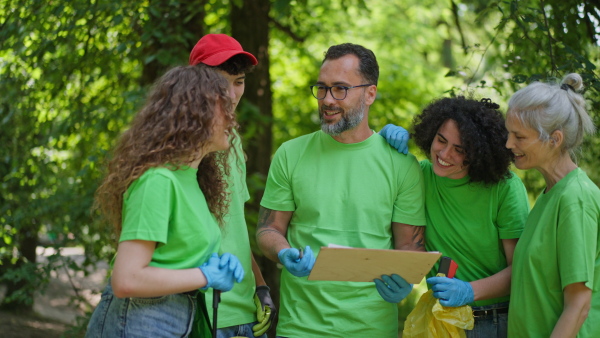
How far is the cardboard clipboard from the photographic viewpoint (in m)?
2.25

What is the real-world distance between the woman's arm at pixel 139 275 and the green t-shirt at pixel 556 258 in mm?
1301

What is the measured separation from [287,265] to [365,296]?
0.40m

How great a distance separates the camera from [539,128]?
2.36 metres

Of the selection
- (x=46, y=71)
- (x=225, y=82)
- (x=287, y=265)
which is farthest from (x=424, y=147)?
(x=46, y=71)

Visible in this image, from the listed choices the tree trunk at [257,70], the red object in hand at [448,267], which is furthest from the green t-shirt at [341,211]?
the tree trunk at [257,70]

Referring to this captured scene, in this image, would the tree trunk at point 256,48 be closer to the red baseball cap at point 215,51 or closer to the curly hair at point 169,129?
the red baseball cap at point 215,51

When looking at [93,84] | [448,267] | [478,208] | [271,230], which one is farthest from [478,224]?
[93,84]

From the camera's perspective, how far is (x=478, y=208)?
2732 millimetres

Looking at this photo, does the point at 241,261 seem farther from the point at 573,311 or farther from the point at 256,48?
the point at 256,48

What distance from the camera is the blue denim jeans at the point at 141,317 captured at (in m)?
1.98

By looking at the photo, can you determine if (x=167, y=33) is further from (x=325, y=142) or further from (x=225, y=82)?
(x=225, y=82)

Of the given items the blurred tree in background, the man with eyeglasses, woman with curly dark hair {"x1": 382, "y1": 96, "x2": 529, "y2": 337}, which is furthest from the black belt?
the blurred tree in background

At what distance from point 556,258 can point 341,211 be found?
3.03 feet

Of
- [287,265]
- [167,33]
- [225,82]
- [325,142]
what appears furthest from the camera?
[167,33]
